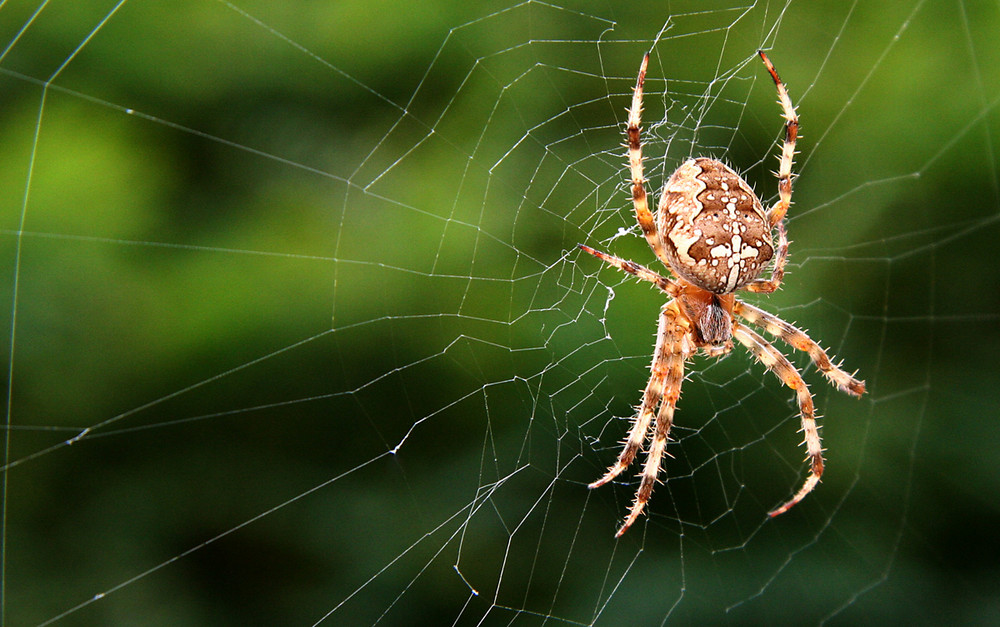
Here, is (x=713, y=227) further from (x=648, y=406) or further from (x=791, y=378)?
(x=791, y=378)

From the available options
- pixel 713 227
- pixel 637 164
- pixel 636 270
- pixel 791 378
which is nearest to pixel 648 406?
pixel 636 270

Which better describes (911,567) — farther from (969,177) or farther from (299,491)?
(299,491)

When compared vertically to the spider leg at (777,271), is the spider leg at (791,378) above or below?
below

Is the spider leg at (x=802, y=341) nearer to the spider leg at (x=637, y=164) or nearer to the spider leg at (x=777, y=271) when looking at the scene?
the spider leg at (x=777, y=271)

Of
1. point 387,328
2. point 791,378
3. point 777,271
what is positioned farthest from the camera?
point 791,378

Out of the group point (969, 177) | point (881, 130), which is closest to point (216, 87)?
point (881, 130)

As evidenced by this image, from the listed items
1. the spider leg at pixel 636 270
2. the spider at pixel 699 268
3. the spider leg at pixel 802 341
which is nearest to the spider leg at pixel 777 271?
the spider at pixel 699 268
